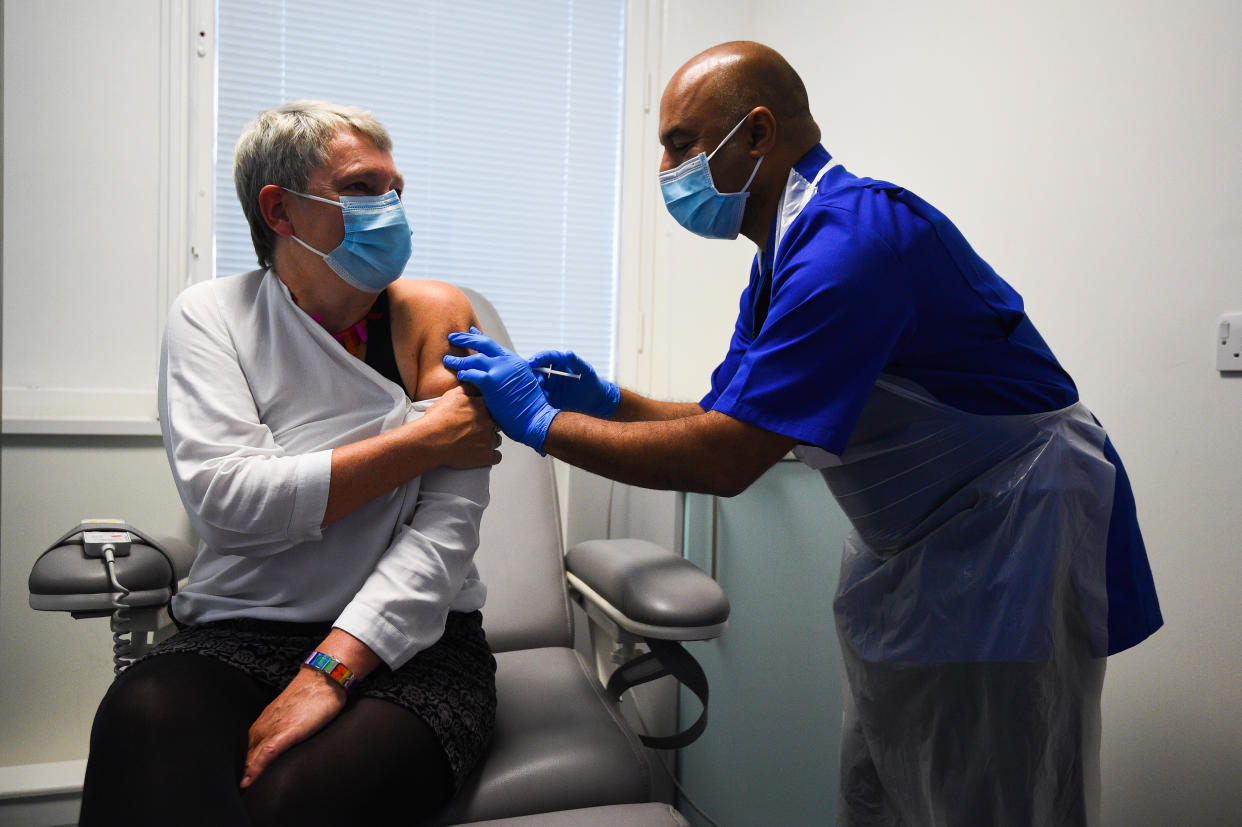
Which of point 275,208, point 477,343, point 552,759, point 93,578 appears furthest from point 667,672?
point 275,208

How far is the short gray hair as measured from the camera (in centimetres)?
117

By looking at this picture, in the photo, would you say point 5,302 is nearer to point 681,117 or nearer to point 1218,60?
point 681,117

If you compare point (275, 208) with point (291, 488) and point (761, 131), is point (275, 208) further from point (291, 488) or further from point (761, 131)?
point (761, 131)

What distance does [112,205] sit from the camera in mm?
1893

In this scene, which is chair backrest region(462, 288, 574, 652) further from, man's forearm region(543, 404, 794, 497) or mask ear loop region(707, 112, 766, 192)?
mask ear loop region(707, 112, 766, 192)

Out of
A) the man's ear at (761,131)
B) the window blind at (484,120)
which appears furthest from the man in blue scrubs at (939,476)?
the window blind at (484,120)

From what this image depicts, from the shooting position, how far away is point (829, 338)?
0.94 metres

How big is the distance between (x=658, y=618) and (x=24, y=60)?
1934 millimetres

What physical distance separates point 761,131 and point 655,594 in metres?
0.72

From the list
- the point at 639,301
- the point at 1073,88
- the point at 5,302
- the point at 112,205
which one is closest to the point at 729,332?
the point at 639,301

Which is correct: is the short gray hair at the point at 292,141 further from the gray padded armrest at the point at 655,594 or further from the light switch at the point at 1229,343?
the light switch at the point at 1229,343

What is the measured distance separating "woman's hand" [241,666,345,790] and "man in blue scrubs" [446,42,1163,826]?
417mm

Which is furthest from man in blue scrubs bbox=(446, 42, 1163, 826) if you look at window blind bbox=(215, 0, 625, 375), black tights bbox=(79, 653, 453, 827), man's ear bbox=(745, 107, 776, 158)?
window blind bbox=(215, 0, 625, 375)

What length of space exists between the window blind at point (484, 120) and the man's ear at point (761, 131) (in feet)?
4.16
